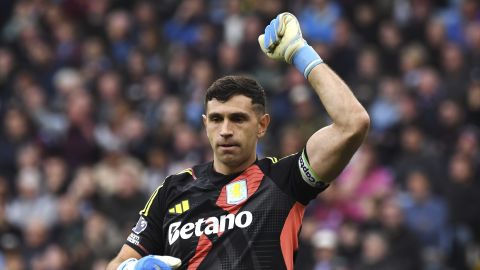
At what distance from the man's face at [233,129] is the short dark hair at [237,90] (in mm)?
22

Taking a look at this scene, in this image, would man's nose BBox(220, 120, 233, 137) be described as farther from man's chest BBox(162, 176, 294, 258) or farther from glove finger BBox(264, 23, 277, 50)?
glove finger BBox(264, 23, 277, 50)

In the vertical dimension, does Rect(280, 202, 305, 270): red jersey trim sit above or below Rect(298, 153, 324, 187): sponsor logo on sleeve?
below

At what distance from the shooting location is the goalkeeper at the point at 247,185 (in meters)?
5.15

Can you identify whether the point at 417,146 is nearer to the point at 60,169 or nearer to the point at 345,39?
the point at 345,39

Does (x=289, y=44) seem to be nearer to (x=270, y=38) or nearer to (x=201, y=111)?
(x=270, y=38)

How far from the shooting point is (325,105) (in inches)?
202

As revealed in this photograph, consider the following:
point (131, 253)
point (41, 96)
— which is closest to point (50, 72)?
point (41, 96)

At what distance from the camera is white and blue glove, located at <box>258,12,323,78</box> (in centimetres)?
528

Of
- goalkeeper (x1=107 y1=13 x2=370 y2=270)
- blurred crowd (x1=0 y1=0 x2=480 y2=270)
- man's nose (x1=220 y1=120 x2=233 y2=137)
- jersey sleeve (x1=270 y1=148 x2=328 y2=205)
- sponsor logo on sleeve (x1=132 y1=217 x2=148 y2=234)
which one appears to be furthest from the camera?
blurred crowd (x1=0 y1=0 x2=480 y2=270)

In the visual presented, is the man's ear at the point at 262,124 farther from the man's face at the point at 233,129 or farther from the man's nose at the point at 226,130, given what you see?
the man's nose at the point at 226,130

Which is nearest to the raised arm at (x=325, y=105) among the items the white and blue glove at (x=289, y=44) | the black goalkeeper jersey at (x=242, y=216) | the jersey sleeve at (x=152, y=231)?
the white and blue glove at (x=289, y=44)

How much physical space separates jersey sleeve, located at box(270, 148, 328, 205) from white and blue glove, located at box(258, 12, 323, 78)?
1.45 feet

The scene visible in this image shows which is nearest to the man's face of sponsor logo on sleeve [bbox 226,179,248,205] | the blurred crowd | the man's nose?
the man's nose

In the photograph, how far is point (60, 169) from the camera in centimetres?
1391
